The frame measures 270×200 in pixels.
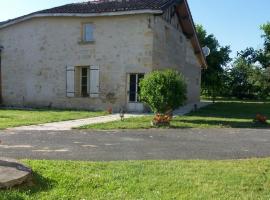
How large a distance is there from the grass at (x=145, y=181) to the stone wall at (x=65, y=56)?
13.9 meters

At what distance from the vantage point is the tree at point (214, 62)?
4855 cm

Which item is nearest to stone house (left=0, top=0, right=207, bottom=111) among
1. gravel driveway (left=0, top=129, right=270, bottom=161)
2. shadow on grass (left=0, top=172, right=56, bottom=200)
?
gravel driveway (left=0, top=129, right=270, bottom=161)

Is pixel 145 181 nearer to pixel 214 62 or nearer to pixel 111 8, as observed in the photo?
pixel 111 8

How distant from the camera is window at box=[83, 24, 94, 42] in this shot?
72.0ft

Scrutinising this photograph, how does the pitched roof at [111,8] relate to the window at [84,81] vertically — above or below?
Answer: above

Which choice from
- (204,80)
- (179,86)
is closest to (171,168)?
(179,86)

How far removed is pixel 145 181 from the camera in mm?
5742

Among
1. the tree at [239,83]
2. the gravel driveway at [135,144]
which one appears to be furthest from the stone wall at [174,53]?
the tree at [239,83]

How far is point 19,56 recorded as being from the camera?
23.7 m

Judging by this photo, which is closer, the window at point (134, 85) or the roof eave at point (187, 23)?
the window at point (134, 85)

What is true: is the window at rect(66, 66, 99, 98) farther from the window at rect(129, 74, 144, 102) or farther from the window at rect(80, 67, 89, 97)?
the window at rect(129, 74, 144, 102)

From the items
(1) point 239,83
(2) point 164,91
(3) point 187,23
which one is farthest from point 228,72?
(2) point 164,91

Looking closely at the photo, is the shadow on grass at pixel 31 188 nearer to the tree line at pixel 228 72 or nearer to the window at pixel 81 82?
the window at pixel 81 82

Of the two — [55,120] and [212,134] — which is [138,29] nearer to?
[55,120]
